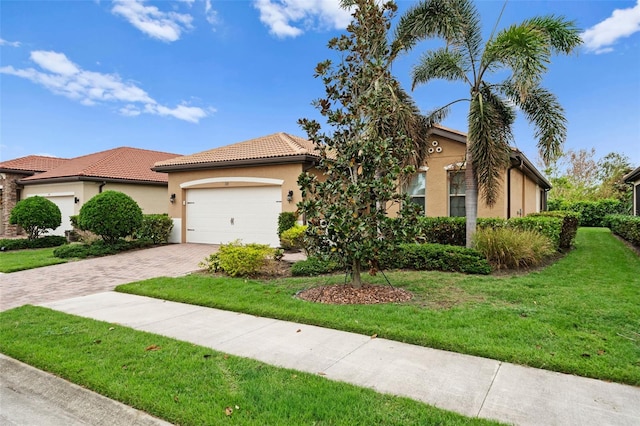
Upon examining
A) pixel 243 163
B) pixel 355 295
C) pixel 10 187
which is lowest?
pixel 355 295

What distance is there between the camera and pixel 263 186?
569 inches

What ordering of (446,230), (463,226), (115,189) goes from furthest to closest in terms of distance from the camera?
(115,189) → (446,230) → (463,226)

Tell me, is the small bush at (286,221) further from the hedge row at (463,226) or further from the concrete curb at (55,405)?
the concrete curb at (55,405)

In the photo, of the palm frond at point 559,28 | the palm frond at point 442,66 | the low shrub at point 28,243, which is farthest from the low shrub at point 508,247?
the low shrub at point 28,243

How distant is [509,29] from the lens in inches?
346

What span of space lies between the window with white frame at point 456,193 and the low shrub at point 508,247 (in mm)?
3917

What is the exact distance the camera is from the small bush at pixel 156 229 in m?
15.4

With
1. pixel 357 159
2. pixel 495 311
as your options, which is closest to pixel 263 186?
pixel 357 159

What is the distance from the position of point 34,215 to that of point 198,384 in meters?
16.4

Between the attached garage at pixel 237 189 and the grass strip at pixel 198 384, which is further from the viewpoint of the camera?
the attached garage at pixel 237 189

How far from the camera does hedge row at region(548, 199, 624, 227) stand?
26516mm

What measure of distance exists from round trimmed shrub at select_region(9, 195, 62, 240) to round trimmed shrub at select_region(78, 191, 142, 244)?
3350 mm

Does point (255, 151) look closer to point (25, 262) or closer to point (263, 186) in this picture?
point (263, 186)

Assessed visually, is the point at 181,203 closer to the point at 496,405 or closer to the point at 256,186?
the point at 256,186
